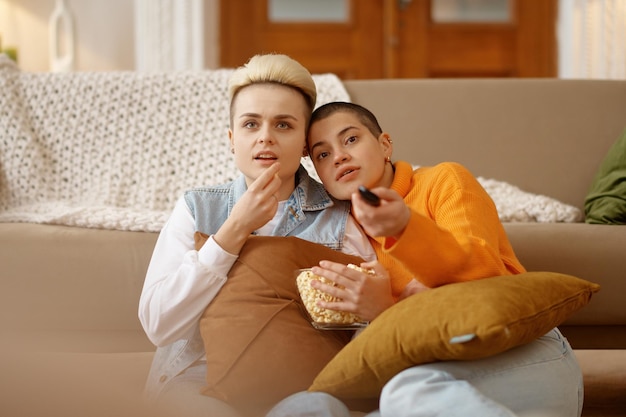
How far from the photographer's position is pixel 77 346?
72.3 inches

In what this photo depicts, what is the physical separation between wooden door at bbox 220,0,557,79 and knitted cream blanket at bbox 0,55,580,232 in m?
1.92

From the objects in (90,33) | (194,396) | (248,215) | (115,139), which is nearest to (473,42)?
(90,33)

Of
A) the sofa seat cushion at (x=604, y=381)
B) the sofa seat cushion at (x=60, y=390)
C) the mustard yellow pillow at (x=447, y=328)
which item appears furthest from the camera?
the sofa seat cushion at (x=604, y=381)

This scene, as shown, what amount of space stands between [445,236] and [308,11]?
3.34 metres

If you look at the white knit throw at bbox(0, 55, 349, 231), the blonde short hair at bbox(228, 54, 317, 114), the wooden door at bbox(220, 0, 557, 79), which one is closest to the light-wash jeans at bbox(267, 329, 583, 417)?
the blonde short hair at bbox(228, 54, 317, 114)

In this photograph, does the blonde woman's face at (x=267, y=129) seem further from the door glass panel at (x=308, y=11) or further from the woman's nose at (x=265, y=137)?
the door glass panel at (x=308, y=11)

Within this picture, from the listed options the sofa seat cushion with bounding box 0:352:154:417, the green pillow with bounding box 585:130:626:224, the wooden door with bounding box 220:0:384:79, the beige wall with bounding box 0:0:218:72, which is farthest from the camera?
the wooden door with bounding box 220:0:384:79

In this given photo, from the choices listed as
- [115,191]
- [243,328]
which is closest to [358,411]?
[243,328]

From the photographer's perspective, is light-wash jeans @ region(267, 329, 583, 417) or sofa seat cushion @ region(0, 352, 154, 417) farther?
light-wash jeans @ region(267, 329, 583, 417)

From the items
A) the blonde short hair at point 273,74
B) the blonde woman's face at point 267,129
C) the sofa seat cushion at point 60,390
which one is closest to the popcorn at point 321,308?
the blonde woman's face at point 267,129

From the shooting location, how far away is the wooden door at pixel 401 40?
4.23 metres

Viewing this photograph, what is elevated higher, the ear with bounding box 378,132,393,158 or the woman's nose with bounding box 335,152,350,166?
the ear with bounding box 378,132,393,158

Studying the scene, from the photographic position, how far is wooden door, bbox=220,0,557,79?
4234 mm

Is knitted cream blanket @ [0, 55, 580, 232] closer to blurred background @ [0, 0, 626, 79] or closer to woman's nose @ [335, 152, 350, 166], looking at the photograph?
woman's nose @ [335, 152, 350, 166]
